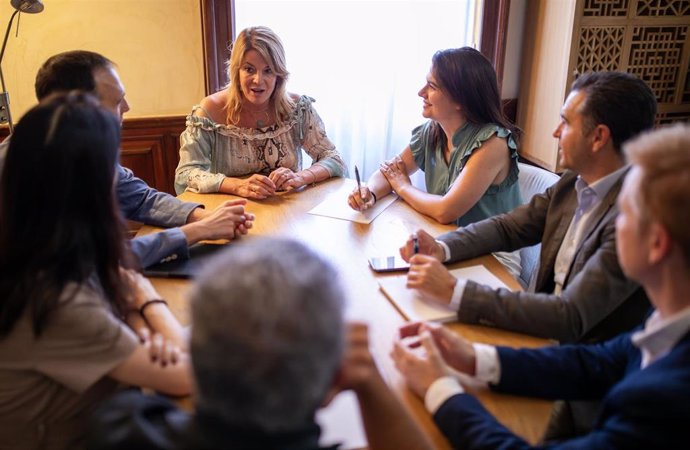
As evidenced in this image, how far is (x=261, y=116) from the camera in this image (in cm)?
232

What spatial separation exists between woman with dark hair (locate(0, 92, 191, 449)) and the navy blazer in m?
0.48

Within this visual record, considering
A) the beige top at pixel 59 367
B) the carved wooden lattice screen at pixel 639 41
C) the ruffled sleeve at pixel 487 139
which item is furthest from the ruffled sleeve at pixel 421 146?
the beige top at pixel 59 367

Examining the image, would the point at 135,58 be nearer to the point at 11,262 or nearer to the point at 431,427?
the point at 11,262

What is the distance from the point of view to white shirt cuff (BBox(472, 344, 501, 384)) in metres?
0.99

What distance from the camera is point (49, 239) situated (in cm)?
90

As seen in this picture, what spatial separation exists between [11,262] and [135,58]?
87.1 inches

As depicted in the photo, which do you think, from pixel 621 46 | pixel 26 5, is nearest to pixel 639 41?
pixel 621 46

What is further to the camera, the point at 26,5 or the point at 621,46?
the point at 621,46

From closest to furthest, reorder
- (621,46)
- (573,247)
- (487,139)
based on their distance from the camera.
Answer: (573,247)
(487,139)
(621,46)

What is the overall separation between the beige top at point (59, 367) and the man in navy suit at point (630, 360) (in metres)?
0.50

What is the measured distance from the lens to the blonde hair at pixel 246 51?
2.19 meters

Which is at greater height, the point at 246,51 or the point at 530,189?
the point at 246,51

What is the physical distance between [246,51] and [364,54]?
99 centimetres

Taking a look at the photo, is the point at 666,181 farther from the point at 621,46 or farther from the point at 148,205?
the point at 621,46
